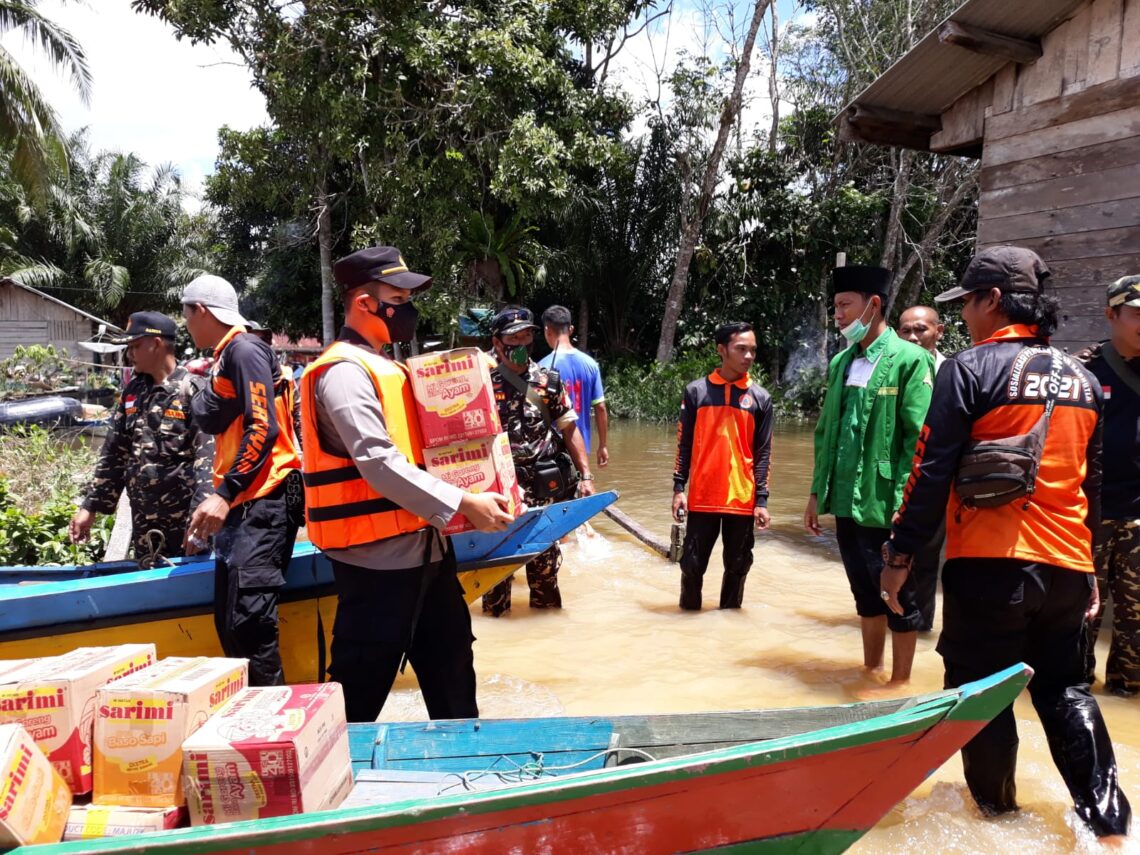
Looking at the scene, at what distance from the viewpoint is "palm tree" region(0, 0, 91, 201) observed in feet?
51.0

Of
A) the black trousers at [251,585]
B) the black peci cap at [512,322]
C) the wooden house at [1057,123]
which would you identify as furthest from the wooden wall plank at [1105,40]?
the black trousers at [251,585]

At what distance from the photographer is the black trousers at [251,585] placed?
11.8 ft

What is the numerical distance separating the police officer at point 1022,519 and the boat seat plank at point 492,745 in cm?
137

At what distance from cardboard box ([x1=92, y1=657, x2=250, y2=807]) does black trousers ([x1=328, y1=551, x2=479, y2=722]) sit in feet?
2.45

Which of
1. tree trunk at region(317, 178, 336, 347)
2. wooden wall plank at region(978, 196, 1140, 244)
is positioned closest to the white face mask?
wooden wall plank at region(978, 196, 1140, 244)

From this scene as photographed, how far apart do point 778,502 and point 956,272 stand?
50.5 ft

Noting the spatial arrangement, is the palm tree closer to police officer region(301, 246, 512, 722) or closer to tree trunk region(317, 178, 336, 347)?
tree trunk region(317, 178, 336, 347)

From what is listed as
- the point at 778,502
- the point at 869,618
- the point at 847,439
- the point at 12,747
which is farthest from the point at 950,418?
the point at 778,502

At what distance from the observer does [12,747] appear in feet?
6.45

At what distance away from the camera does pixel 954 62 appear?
6.45 metres

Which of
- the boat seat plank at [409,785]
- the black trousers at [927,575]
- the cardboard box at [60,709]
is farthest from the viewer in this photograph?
the black trousers at [927,575]

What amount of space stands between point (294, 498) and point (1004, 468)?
9.62ft

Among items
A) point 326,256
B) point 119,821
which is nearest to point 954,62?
point 119,821

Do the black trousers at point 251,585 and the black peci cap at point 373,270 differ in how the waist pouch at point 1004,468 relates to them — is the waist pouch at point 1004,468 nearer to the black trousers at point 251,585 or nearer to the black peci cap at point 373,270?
the black peci cap at point 373,270
